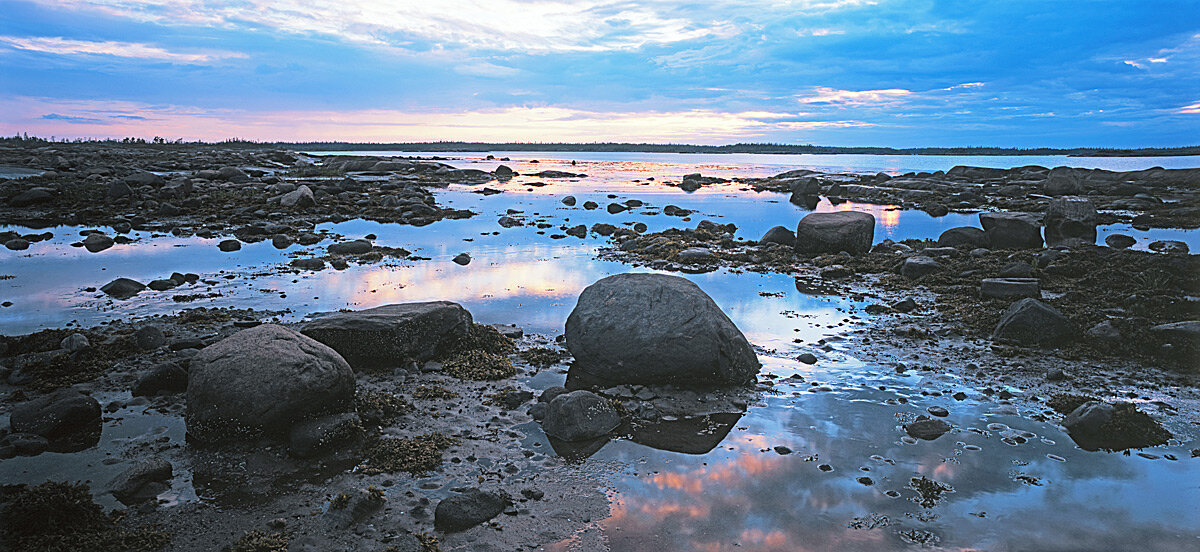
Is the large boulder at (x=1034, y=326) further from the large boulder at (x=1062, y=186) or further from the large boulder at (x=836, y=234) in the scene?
the large boulder at (x=1062, y=186)

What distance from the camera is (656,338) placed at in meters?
8.76

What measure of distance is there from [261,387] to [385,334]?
7.43ft

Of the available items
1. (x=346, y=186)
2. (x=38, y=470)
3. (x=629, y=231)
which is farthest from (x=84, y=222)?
(x=38, y=470)

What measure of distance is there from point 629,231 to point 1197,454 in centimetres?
1827

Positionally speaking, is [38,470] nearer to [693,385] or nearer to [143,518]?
[143,518]

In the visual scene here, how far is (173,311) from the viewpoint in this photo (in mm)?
12078

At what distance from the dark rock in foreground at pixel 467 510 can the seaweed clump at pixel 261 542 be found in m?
1.14

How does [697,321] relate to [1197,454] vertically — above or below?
above

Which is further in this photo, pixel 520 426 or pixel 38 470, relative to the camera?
pixel 520 426

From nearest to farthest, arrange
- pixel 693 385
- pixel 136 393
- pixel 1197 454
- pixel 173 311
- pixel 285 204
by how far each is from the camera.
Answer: pixel 1197 454
pixel 136 393
pixel 693 385
pixel 173 311
pixel 285 204

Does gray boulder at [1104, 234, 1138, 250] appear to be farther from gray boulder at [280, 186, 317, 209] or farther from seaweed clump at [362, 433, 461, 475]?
gray boulder at [280, 186, 317, 209]

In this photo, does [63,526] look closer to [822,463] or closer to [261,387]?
[261,387]

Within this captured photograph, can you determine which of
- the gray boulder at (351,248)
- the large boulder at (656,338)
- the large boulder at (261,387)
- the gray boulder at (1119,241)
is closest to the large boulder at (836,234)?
the gray boulder at (1119,241)

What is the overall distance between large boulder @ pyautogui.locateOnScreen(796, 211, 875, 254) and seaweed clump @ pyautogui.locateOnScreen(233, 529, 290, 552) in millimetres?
16953
